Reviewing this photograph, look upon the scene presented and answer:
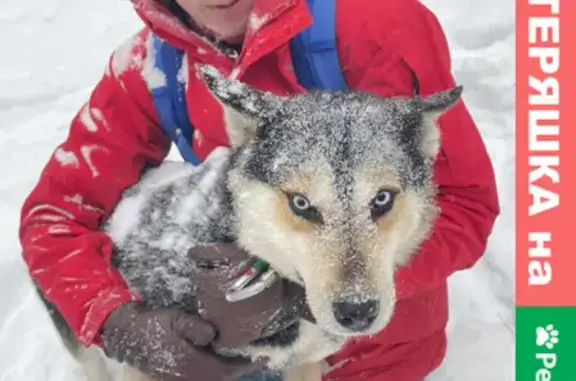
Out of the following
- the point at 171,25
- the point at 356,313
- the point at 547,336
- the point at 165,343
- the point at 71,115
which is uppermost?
the point at 171,25

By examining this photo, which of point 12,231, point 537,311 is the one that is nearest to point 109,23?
point 12,231

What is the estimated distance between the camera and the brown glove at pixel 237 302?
172cm

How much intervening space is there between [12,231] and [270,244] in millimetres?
1581

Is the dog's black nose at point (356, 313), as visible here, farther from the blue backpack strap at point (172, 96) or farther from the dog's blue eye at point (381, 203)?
the blue backpack strap at point (172, 96)

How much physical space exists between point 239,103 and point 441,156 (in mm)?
527

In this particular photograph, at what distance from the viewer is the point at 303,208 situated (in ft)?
5.03

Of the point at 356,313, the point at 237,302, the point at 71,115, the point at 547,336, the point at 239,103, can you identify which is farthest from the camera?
the point at 71,115

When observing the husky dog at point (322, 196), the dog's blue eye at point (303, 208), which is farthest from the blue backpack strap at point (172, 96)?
the dog's blue eye at point (303, 208)

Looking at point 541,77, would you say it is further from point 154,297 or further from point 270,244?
point 154,297

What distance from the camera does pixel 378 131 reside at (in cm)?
158

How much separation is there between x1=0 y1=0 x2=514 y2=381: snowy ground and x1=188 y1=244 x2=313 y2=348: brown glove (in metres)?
0.87

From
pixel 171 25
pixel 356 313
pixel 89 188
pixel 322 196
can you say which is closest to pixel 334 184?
pixel 322 196

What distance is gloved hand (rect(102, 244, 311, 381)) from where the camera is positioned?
1.72 meters

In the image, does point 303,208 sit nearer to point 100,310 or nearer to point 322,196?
point 322,196
